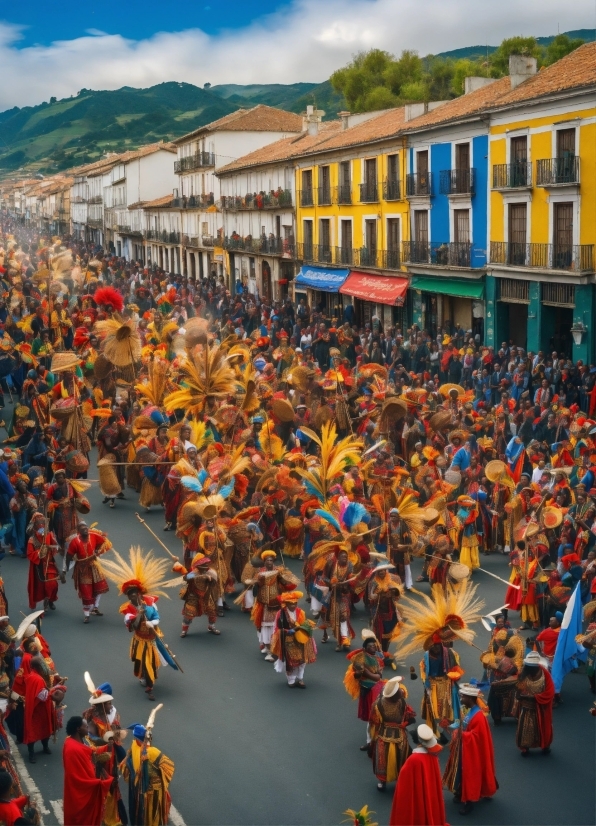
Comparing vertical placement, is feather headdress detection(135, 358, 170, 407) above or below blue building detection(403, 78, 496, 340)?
below

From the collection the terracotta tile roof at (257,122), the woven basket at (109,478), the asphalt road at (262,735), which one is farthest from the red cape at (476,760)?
the terracotta tile roof at (257,122)

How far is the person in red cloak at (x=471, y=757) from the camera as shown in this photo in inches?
361

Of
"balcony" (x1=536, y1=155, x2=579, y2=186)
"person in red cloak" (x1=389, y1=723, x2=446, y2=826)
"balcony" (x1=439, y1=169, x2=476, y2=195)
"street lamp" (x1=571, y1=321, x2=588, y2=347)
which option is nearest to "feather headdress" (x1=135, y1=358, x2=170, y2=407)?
"street lamp" (x1=571, y1=321, x2=588, y2=347)

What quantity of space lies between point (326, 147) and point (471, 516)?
27.1 meters

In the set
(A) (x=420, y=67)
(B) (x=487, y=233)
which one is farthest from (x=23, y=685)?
(A) (x=420, y=67)

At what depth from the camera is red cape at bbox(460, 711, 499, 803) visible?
360 inches

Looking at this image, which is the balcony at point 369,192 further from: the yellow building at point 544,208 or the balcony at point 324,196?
the yellow building at point 544,208

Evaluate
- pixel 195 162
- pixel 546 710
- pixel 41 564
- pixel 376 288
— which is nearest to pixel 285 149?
pixel 195 162

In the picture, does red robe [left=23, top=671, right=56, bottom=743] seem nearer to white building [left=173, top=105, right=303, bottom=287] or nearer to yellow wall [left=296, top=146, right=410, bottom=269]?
yellow wall [left=296, top=146, right=410, bottom=269]

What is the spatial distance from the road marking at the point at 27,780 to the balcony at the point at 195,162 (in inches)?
1873

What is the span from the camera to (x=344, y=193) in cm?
3866

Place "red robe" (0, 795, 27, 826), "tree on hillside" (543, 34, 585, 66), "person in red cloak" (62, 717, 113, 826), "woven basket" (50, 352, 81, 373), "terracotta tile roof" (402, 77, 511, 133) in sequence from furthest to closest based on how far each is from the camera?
"tree on hillside" (543, 34, 585, 66)
"terracotta tile roof" (402, 77, 511, 133)
"woven basket" (50, 352, 81, 373)
"person in red cloak" (62, 717, 113, 826)
"red robe" (0, 795, 27, 826)

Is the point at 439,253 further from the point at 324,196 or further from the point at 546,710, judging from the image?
the point at 546,710

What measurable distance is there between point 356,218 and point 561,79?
12494mm
